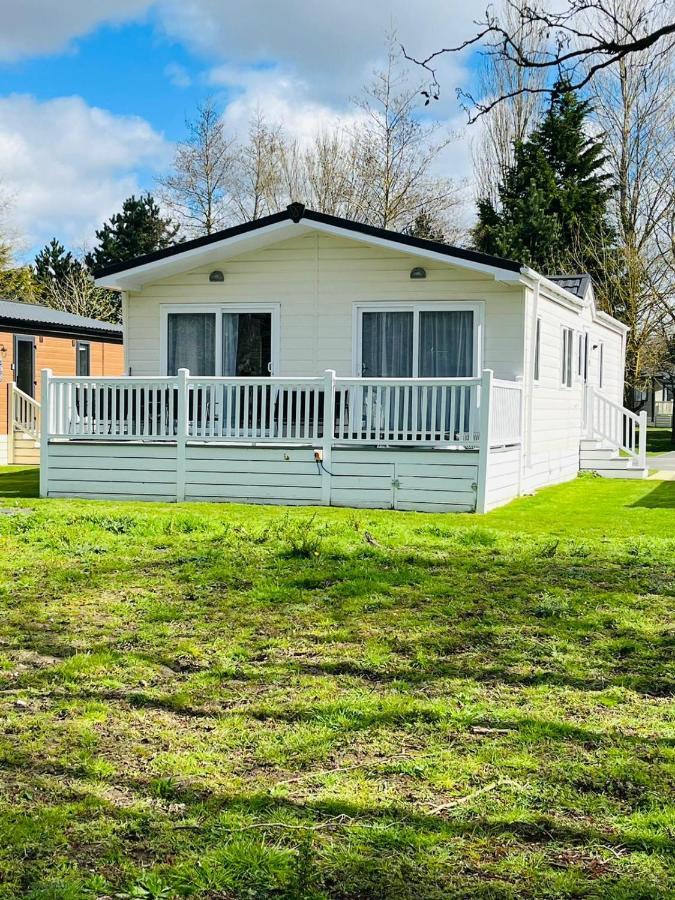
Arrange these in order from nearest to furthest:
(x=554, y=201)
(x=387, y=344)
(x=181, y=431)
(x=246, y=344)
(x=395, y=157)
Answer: (x=181, y=431) < (x=387, y=344) < (x=246, y=344) < (x=554, y=201) < (x=395, y=157)

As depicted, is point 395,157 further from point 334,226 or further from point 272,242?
point 334,226

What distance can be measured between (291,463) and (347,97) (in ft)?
93.5

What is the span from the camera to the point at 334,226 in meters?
13.6

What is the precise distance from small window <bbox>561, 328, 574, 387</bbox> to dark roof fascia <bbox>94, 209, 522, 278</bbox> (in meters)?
3.65

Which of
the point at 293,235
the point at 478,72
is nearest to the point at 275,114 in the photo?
the point at 478,72

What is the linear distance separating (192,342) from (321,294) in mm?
2128

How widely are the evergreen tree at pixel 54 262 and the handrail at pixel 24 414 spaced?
30.8 metres

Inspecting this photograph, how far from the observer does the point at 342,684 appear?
4434mm

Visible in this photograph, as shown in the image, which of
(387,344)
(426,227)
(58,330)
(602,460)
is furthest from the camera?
(426,227)

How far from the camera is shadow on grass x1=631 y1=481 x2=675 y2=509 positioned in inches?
474

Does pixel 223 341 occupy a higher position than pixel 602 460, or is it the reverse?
pixel 223 341

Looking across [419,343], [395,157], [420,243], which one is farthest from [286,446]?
[395,157]

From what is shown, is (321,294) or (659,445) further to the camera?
(659,445)

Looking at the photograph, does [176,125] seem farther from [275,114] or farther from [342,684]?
[342,684]
